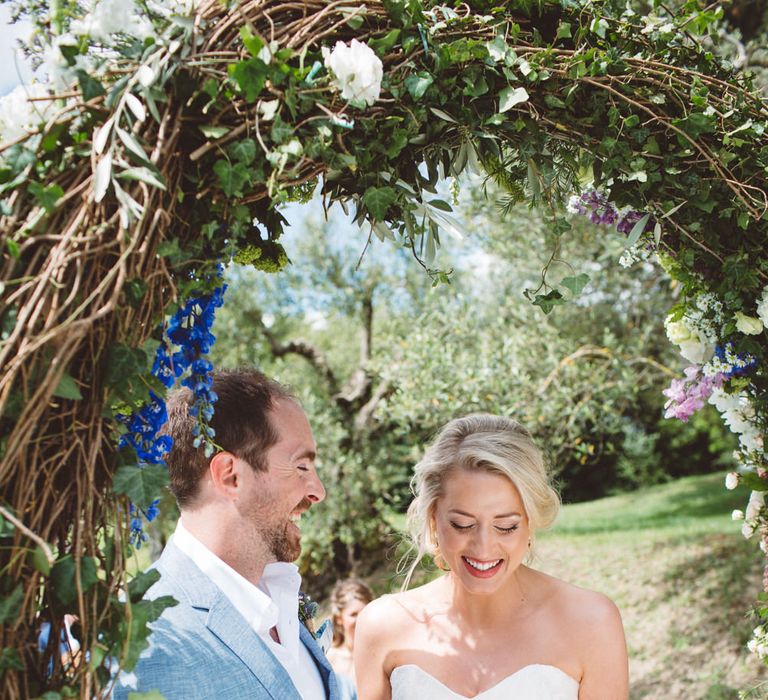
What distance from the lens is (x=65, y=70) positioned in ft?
4.61

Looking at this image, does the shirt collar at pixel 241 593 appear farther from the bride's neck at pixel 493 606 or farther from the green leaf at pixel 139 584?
the bride's neck at pixel 493 606

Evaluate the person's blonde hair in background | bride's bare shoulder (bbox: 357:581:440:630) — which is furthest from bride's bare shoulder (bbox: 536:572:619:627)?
the person's blonde hair in background

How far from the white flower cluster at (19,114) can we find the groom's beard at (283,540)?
126cm

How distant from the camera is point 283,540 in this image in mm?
2281

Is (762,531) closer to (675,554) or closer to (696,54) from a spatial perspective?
(696,54)

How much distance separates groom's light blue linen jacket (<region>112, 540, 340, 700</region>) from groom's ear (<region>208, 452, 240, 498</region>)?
0.20 m

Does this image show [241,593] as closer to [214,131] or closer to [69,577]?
[69,577]

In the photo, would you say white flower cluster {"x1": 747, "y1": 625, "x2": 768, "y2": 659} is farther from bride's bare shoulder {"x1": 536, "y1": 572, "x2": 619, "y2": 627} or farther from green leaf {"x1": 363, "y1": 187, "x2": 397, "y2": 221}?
green leaf {"x1": 363, "y1": 187, "x2": 397, "y2": 221}

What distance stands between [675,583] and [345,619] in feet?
15.7

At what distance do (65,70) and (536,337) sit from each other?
589 cm

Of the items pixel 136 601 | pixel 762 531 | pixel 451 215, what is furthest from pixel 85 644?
pixel 762 531

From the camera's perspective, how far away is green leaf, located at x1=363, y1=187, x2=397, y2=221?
169cm

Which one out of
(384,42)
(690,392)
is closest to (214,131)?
(384,42)

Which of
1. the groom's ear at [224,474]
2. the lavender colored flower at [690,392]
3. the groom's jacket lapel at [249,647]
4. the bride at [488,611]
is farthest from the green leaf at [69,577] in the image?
the lavender colored flower at [690,392]
